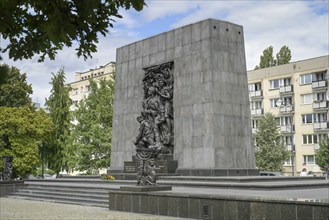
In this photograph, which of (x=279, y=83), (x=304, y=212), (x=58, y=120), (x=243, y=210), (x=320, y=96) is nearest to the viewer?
(x=304, y=212)

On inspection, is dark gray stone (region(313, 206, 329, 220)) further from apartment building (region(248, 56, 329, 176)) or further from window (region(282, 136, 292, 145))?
window (region(282, 136, 292, 145))

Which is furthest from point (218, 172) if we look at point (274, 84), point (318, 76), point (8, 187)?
point (274, 84)

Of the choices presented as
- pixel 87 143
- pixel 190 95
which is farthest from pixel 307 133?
pixel 190 95

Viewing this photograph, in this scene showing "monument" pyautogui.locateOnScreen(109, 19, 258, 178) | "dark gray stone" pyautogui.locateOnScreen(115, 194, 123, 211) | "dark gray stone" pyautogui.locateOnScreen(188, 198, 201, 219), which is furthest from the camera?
"monument" pyautogui.locateOnScreen(109, 19, 258, 178)

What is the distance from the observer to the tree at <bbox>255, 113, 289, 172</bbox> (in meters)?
48.4

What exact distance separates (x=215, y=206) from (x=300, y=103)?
4593 centimetres

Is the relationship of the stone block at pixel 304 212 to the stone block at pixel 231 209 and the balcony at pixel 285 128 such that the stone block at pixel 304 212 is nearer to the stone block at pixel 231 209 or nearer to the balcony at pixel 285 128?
the stone block at pixel 231 209

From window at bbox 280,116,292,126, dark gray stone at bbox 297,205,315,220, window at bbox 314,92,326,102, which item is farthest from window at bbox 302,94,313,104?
dark gray stone at bbox 297,205,315,220

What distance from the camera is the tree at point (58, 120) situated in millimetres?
49438

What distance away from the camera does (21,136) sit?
126 feet

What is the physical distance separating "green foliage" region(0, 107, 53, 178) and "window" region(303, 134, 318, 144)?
101 ft

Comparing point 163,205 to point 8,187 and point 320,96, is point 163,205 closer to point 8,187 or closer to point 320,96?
point 8,187

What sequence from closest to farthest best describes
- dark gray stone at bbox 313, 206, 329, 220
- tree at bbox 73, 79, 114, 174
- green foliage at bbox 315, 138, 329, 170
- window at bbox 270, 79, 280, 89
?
dark gray stone at bbox 313, 206, 329, 220 < tree at bbox 73, 79, 114, 174 < green foliage at bbox 315, 138, 329, 170 < window at bbox 270, 79, 280, 89

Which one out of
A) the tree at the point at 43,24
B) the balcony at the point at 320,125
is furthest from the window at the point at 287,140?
the tree at the point at 43,24
